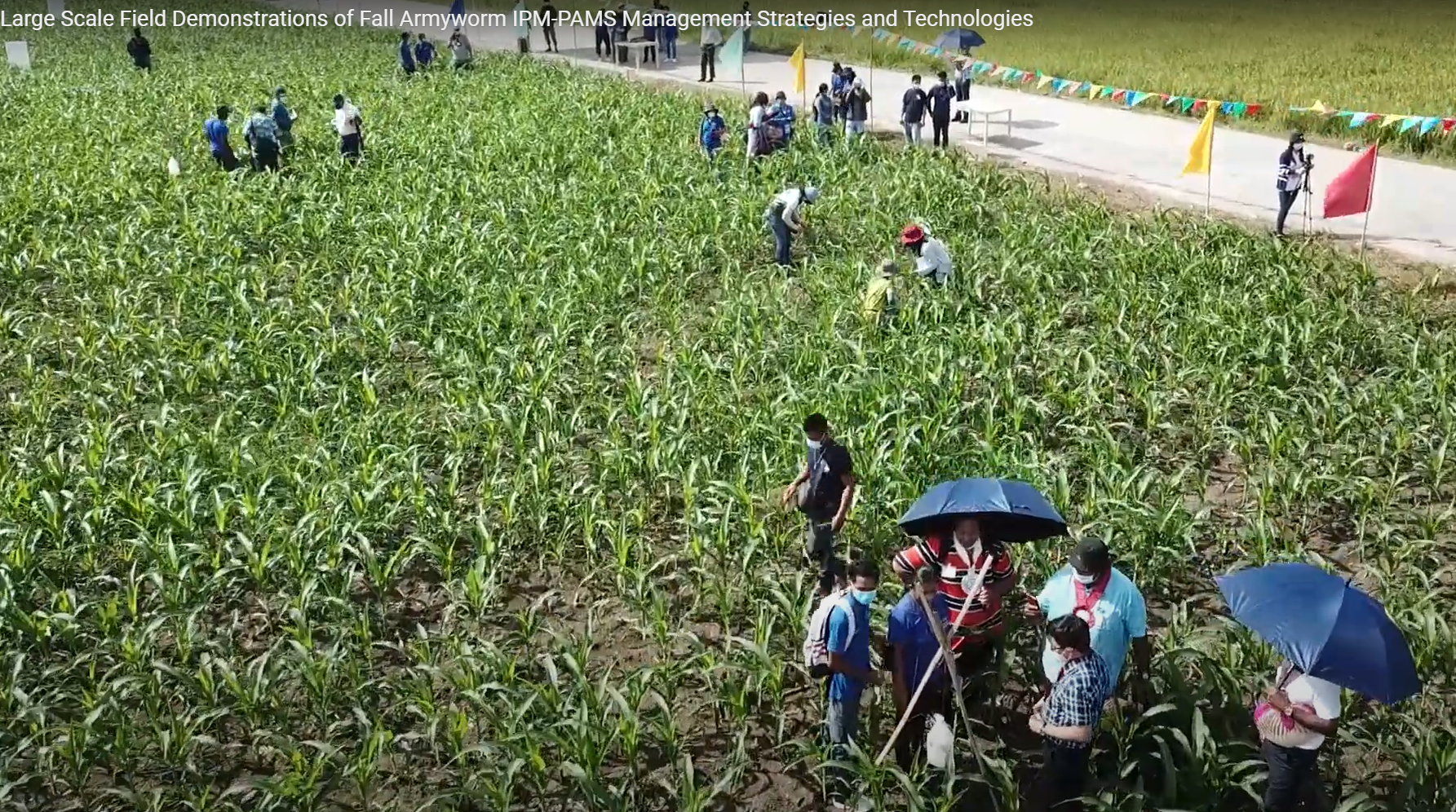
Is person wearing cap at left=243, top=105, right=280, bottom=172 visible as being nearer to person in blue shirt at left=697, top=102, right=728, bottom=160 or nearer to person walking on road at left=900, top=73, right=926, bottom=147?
person in blue shirt at left=697, top=102, right=728, bottom=160

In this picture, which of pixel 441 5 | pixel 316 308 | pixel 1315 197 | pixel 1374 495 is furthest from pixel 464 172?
pixel 441 5

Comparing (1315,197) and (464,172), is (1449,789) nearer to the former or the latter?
(1315,197)

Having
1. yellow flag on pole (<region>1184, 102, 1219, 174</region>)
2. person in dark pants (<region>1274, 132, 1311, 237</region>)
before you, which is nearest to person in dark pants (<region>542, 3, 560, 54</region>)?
yellow flag on pole (<region>1184, 102, 1219, 174</region>)

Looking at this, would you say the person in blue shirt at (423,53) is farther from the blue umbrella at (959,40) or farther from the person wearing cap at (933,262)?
the person wearing cap at (933,262)

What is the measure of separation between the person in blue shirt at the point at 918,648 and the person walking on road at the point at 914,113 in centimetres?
1259

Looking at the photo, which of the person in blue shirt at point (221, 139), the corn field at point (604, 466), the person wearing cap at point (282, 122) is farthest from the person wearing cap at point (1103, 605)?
the person wearing cap at point (282, 122)

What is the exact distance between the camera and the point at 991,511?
5.38 metres

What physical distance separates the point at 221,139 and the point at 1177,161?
12.6 metres

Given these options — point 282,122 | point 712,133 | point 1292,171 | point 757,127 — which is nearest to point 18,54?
point 282,122

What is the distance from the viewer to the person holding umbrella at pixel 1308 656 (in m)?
4.35

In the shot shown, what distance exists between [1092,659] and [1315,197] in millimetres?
11724

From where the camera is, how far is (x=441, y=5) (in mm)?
40688

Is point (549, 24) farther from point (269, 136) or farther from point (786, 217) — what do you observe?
point (786, 217)

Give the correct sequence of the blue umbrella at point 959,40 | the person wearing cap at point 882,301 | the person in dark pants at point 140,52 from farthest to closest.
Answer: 1. the person in dark pants at point 140,52
2. the blue umbrella at point 959,40
3. the person wearing cap at point 882,301
